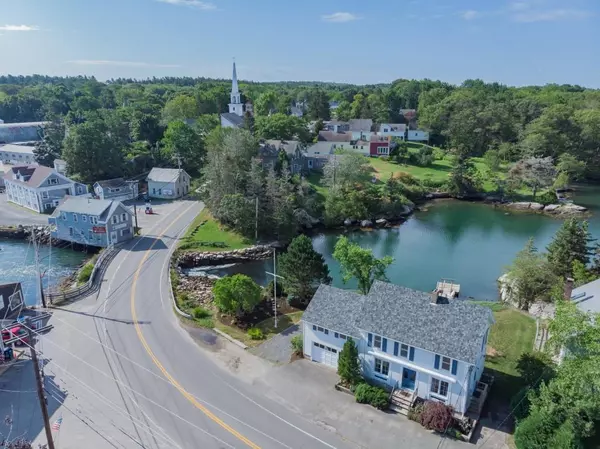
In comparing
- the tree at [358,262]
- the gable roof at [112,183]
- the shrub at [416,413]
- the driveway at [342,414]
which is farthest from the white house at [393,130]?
the shrub at [416,413]

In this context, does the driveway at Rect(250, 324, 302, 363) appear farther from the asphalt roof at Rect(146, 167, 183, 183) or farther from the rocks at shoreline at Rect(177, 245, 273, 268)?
the asphalt roof at Rect(146, 167, 183, 183)

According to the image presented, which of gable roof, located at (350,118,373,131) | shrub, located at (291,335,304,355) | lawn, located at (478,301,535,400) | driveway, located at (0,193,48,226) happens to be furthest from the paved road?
gable roof, located at (350,118,373,131)

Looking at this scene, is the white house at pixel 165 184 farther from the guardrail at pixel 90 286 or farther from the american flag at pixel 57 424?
the american flag at pixel 57 424

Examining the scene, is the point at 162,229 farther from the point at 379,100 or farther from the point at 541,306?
the point at 379,100

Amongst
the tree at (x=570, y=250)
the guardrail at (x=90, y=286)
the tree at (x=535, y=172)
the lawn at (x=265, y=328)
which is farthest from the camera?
the tree at (x=535, y=172)

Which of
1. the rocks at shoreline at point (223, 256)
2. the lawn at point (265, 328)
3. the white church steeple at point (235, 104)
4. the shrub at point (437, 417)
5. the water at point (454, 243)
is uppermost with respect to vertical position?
the white church steeple at point (235, 104)

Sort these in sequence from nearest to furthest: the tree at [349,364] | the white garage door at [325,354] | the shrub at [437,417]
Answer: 1. the shrub at [437,417]
2. the tree at [349,364]
3. the white garage door at [325,354]

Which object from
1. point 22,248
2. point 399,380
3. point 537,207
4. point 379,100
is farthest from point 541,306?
point 379,100

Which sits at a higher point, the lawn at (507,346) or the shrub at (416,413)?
the shrub at (416,413)

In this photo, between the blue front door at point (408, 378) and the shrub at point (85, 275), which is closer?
the blue front door at point (408, 378)
